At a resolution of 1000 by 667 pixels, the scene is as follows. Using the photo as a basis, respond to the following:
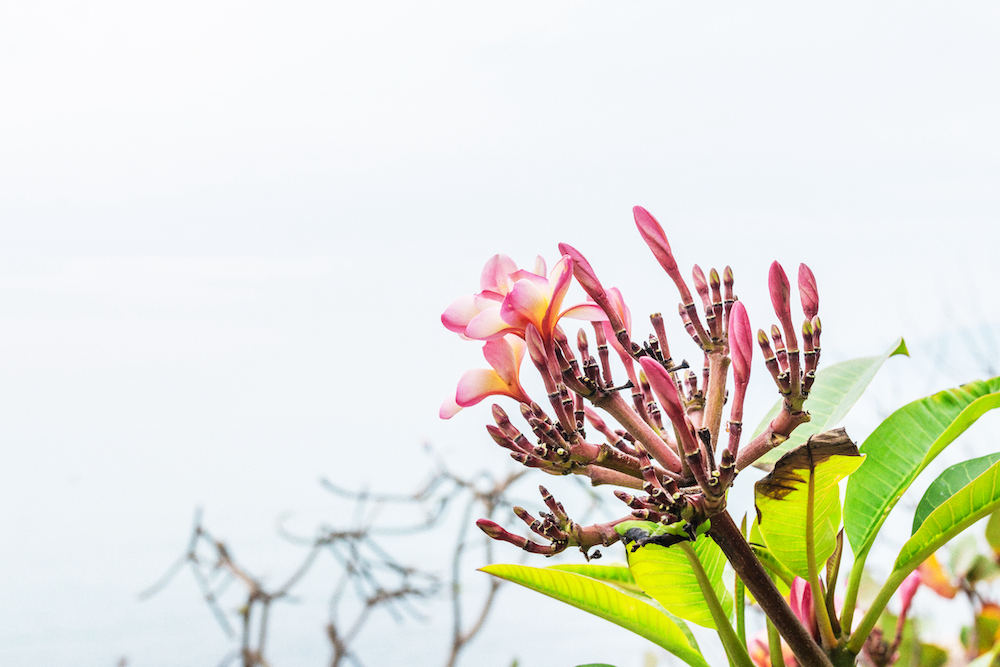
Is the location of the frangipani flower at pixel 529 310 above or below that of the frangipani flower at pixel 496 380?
above

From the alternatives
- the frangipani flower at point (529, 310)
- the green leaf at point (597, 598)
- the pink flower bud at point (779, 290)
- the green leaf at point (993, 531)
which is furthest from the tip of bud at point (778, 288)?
the green leaf at point (993, 531)

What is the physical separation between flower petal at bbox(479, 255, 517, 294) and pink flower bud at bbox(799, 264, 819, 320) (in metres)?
0.16

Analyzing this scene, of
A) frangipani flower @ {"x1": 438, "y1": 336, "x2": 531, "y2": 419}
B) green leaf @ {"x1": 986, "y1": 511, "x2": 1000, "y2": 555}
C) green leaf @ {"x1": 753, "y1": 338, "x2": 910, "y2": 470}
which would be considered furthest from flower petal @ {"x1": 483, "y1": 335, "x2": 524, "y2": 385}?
green leaf @ {"x1": 986, "y1": 511, "x2": 1000, "y2": 555}

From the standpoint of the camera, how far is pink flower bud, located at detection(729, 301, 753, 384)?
1.35 ft

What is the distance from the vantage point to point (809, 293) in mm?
434

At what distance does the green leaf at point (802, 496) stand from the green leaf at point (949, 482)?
77mm

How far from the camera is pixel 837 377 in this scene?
63 centimetres

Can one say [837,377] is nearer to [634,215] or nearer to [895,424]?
[895,424]

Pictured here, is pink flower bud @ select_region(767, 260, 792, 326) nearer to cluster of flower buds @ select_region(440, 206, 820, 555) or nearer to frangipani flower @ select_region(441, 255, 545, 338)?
cluster of flower buds @ select_region(440, 206, 820, 555)

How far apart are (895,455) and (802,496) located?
0.10 metres

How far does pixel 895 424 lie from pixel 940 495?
0.08m

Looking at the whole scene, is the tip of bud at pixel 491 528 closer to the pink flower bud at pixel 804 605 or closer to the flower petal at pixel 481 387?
the flower petal at pixel 481 387

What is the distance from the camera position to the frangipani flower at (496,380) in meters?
0.44

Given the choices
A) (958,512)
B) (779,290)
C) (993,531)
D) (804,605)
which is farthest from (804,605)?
(993,531)
